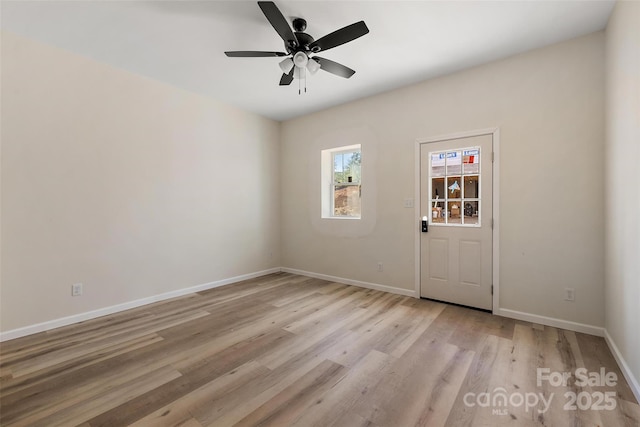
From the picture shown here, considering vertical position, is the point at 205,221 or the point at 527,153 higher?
the point at 527,153

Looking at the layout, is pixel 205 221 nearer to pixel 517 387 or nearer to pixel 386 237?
pixel 386 237

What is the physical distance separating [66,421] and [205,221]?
9.35ft

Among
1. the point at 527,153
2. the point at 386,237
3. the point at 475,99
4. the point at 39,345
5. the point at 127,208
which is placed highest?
the point at 475,99

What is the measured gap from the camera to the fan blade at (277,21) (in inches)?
74.3

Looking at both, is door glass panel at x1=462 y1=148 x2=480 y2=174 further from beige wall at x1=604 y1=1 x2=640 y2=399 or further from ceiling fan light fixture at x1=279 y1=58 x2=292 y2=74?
ceiling fan light fixture at x1=279 y1=58 x2=292 y2=74

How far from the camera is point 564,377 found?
1971 mm

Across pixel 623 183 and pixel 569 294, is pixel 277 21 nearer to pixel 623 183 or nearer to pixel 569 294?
pixel 623 183

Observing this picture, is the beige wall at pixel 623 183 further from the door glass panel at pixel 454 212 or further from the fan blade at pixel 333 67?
the fan blade at pixel 333 67

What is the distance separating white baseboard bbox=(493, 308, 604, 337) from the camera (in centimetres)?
260

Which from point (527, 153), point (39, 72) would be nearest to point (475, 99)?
point (527, 153)

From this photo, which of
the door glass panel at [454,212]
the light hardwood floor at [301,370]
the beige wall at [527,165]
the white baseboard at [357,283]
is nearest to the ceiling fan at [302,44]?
the beige wall at [527,165]

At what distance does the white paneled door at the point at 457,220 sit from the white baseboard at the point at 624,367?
0.96m

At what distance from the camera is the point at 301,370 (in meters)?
2.08

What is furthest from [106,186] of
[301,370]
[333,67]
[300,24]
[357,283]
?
[357,283]
